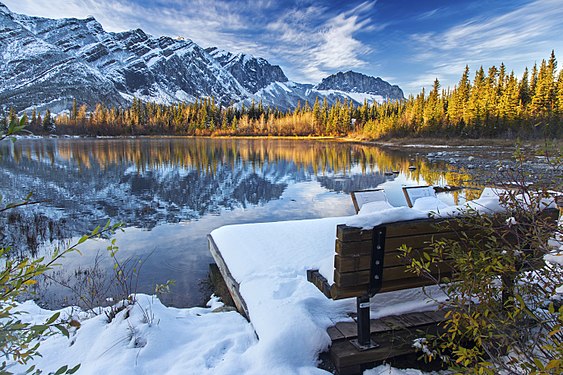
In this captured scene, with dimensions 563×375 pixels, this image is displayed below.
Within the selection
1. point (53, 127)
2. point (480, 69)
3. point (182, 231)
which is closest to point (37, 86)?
point (53, 127)

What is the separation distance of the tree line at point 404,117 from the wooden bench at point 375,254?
19.3ft

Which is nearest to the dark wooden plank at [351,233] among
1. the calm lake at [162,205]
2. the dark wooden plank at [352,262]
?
the dark wooden plank at [352,262]

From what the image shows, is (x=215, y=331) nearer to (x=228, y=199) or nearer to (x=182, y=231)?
(x=182, y=231)

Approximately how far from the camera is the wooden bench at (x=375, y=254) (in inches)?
96.4

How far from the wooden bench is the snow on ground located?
0.09 metres

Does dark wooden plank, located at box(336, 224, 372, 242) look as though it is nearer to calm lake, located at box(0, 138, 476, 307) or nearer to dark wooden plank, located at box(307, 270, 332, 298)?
dark wooden plank, located at box(307, 270, 332, 298)

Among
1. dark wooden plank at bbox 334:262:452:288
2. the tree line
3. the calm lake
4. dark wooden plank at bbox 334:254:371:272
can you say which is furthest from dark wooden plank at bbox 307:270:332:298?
the tree line

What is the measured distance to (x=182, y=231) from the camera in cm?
888

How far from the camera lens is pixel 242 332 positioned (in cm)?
331

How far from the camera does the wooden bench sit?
8.04 ft

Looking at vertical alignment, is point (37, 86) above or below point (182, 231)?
above

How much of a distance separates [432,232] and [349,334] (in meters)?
1.11

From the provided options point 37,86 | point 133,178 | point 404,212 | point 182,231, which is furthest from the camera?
point 37,86

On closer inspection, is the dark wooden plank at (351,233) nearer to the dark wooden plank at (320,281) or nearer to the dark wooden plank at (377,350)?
the dark wooden plank at (320,281)
